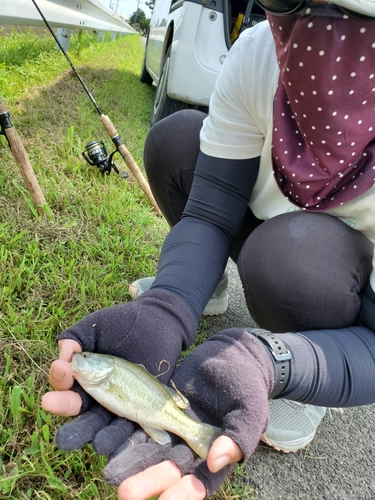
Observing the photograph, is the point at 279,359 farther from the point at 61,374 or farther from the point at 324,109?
the point at 324,109

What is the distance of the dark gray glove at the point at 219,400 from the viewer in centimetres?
81

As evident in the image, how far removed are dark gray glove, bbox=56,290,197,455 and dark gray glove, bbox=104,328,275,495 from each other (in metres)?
0.06

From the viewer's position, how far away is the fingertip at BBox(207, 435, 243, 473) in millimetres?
759

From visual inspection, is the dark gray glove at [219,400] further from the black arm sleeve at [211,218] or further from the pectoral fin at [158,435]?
the black arm sleeve at [211,218]

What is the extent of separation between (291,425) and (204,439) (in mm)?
590

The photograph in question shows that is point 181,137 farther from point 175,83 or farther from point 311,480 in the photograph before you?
point 175,83

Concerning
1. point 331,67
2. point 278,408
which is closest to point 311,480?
point 278,408

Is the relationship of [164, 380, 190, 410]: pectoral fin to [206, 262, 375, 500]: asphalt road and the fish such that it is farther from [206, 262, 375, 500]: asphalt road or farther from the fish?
[206, 262, 375, 500]: asphalt road

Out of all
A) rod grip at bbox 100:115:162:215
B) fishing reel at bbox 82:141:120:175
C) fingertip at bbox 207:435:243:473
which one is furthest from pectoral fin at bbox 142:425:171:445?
fishing reel at bbox 82:141:120:175

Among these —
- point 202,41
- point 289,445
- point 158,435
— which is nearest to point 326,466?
point 289,445

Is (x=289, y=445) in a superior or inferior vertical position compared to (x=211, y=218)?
inferior

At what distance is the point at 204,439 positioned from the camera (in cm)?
87

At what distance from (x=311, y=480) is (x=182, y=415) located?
0.63m

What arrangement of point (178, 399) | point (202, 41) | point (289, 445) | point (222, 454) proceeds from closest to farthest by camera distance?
point (222, 454) < point (178, 399) < point (289, 445) < point (202, 41)
